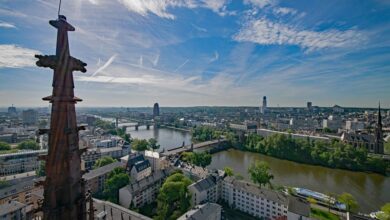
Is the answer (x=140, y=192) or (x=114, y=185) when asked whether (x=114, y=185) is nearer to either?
(x=114, y=185)

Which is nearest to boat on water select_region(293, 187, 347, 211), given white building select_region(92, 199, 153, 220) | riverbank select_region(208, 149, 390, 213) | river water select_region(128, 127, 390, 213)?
riverbank select_region(208, 149, 390, 213)

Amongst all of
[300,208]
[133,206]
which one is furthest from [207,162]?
[300,208]

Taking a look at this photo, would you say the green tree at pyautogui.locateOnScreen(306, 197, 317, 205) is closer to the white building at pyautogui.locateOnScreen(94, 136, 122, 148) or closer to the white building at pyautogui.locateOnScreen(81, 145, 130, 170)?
the white building at pyautogui.locateOnScreen(81, 145, 130, 170)

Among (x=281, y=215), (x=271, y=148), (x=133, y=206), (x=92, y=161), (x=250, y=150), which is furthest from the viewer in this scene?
Result: (x=250, y=150)

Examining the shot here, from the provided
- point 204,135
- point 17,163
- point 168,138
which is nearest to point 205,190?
point 17,163

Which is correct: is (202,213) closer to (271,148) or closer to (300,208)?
(300,208)

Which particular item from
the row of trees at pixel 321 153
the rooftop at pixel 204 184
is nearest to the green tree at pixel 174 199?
the rooftop at pixel 204 184

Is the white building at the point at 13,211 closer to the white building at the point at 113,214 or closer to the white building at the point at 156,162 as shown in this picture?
the white building at the point at 113,214

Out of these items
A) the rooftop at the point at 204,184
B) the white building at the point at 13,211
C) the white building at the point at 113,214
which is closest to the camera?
the white building at the point at 113,214

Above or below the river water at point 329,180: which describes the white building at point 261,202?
above
